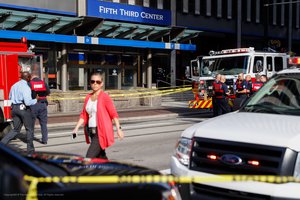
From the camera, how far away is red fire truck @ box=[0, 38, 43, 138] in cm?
1171

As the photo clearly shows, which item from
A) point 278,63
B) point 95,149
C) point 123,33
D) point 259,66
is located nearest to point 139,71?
point 123,33

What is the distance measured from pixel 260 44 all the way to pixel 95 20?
87.9 feet

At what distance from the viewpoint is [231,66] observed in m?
17.7

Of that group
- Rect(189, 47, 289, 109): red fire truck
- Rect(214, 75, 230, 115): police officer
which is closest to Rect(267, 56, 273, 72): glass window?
Rect(189, 47, 289, 109): red fire truck

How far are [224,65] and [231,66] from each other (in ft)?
1.04

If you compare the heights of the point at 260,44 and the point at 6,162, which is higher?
the point at 260,44

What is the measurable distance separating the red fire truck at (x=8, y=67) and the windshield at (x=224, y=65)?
8000 mm

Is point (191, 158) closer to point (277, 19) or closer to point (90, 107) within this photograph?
point (90, 107)

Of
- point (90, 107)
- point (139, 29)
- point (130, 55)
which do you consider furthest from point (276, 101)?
point (130, 55)

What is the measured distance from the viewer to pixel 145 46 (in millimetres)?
28891

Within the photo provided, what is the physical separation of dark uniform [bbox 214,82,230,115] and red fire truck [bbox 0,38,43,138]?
6073 mm

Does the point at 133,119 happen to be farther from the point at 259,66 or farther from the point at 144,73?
the point at 144,73

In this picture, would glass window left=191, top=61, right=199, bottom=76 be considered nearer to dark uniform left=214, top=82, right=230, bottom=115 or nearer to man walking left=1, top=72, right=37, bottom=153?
dark uniform left=214, top=82, right=230, bottom=115

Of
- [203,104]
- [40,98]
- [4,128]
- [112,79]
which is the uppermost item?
[112,79]
